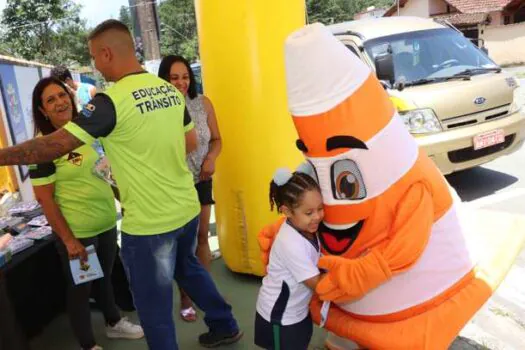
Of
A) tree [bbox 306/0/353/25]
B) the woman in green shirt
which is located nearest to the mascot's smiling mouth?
the woman in green shirt

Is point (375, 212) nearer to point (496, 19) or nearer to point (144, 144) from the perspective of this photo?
point (144, 144)

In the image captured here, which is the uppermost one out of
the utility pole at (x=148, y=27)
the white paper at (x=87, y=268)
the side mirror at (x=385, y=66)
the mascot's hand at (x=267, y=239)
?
the utility pole at (x=148, y=27)

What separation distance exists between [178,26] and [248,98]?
60.9 m

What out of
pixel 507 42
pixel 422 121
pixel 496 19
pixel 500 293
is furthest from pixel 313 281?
pixel 496 19

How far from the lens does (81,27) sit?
1583 inches

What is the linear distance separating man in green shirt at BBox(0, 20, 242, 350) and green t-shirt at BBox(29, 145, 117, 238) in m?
0.47

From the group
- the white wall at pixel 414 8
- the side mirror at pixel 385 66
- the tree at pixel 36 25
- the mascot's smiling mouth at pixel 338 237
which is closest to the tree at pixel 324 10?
the white wall at pixel 414 8

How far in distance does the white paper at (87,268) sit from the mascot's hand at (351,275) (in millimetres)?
1345

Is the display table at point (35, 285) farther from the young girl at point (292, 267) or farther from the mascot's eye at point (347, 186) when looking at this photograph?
the mascot's eye at point (347, 186)

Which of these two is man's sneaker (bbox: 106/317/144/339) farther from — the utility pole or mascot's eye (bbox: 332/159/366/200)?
the utility pole

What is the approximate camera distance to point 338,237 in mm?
2158

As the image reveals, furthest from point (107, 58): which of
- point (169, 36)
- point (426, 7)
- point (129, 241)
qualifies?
point (169, 36)

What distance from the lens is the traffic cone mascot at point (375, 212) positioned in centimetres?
194

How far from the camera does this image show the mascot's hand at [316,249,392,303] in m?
1.91
